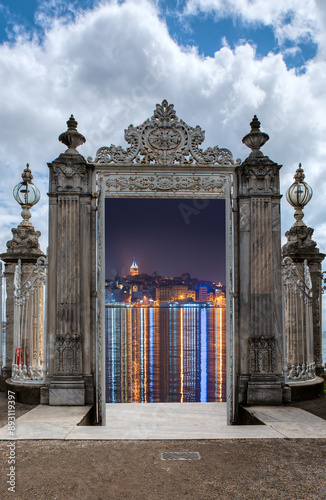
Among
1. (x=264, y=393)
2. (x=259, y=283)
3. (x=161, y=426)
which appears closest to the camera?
(x=161, y=426)

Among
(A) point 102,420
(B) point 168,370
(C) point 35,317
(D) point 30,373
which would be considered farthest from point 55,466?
(B) point 168,370

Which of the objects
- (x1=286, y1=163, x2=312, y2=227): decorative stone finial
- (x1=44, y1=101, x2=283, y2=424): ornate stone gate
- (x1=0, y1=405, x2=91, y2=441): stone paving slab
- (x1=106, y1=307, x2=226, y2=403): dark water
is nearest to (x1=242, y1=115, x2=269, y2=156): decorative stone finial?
(x1=44, y1=101, x2=283, y2=424): ornate stone gate

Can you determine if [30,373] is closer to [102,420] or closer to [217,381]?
[102,420]

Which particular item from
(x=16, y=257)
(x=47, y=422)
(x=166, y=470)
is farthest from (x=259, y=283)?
(x=16, y=257)

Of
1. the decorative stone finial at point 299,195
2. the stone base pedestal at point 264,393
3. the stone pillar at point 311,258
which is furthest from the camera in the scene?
the decorative stone finial at point 299,195

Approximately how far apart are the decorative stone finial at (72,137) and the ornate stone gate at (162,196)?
0.6 inches

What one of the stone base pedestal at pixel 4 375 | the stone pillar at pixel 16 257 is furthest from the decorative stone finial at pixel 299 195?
the stone base pedestal at pixel 4 375

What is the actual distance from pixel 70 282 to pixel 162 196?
2018 millimetres

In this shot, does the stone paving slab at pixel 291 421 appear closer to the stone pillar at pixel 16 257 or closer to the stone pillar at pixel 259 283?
the stone pillar at pixel 259 283

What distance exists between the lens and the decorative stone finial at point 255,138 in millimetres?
6945

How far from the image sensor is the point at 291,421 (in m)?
5.38

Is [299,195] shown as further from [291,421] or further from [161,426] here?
[161,426]

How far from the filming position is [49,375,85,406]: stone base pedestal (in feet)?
20.8

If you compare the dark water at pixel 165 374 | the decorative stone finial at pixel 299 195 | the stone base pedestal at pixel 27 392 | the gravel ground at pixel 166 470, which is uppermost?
the decorative stone finial at pixel 299 195
